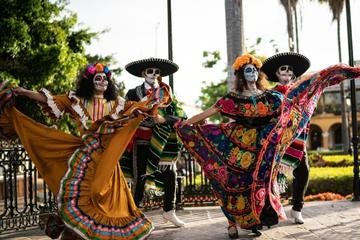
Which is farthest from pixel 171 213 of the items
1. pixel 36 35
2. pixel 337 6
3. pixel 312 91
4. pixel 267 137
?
A: pixel 337 6

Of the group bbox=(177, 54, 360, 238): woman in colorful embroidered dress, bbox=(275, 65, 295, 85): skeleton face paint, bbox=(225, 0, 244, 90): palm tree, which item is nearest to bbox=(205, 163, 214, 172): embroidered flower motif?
bbox=(177, 54, 360, 238): woman in colorful embroidered dress

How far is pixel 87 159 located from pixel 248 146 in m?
1.72

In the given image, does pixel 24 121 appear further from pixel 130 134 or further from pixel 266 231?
pixel 266 231

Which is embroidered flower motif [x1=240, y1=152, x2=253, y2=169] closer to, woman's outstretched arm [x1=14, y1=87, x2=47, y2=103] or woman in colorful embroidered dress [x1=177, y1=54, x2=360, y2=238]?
woman in colorful embroidered dress [x1=177, y1=54, x2=360, y2=238]

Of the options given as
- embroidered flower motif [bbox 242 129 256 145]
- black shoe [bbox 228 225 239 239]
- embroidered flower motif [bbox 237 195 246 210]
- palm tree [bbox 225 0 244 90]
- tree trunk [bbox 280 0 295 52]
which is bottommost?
black shoe [bbox 228 225 239 239]

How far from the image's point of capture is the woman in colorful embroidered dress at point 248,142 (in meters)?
4.99

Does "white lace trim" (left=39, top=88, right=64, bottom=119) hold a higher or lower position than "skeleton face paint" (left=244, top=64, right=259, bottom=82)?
lower

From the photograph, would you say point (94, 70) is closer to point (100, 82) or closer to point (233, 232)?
point (100, 82)

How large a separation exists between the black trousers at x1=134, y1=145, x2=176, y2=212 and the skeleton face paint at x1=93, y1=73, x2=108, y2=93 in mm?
1240

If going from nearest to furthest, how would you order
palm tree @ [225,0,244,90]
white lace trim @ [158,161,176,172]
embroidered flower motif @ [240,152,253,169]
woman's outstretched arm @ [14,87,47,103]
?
woman's outstretched arm @ [14,87,47,103], embroidered flower motif @ [240,152,253,169], white lace trim @ [158,161,176,172], palm tree @ [225,0,244,90]

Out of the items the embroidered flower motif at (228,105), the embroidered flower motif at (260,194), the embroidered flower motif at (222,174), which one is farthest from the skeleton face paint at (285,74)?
the embroidered flower motif at (260,194)

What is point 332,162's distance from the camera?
18219 mm

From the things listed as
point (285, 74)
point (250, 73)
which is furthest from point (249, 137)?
point (285, 74)

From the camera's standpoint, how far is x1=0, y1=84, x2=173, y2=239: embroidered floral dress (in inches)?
170
